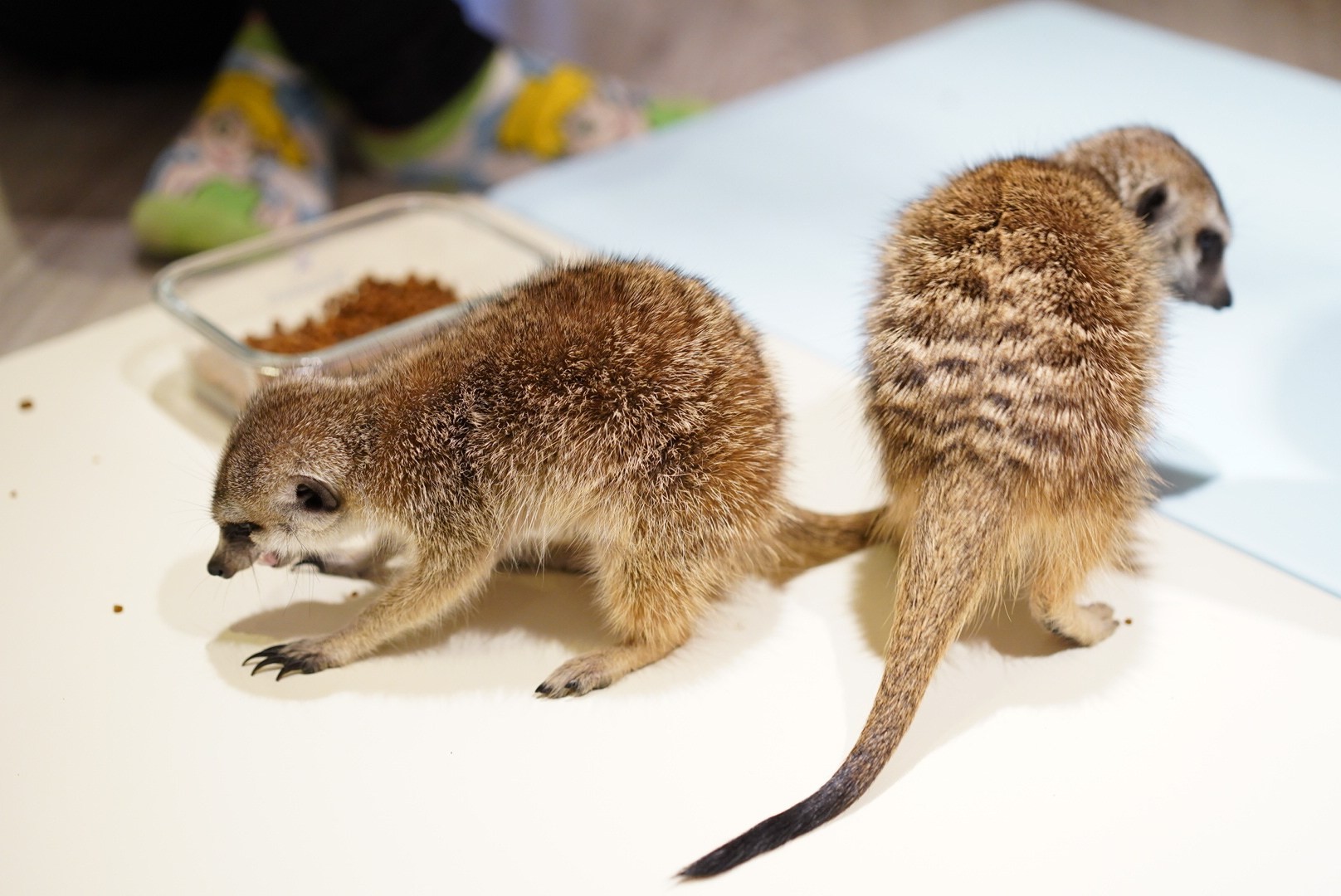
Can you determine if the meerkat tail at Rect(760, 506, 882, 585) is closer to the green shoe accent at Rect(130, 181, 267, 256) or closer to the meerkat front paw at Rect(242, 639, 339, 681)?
the meerkat front paw at Rect(242, 639, 339, 681)

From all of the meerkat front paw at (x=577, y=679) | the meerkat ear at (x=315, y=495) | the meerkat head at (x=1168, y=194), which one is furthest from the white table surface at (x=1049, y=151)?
the meerkat ear at (x=315, y=495)

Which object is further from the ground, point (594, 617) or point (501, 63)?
point (501, 63)

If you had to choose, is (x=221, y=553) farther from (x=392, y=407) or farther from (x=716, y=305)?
(x=716, y=305)

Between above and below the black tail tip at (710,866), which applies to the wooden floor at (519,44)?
above

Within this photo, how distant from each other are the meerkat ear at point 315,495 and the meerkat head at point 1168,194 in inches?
40.0

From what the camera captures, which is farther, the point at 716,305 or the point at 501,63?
the point at 501,63

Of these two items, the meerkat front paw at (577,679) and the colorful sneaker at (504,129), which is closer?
the meerkat front paw at (577,679)

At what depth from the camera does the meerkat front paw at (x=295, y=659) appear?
1.36 m

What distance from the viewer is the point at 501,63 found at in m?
2.77

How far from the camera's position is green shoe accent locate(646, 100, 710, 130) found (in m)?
2.84

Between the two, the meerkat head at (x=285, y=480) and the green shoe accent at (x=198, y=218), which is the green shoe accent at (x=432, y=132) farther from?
the meerkat head at (x=285, y=480)

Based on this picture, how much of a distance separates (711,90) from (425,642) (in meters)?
2.23

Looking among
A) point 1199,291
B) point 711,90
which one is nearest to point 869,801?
point 1199,291

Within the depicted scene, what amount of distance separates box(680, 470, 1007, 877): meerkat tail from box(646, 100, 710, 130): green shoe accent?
71.3 inches
